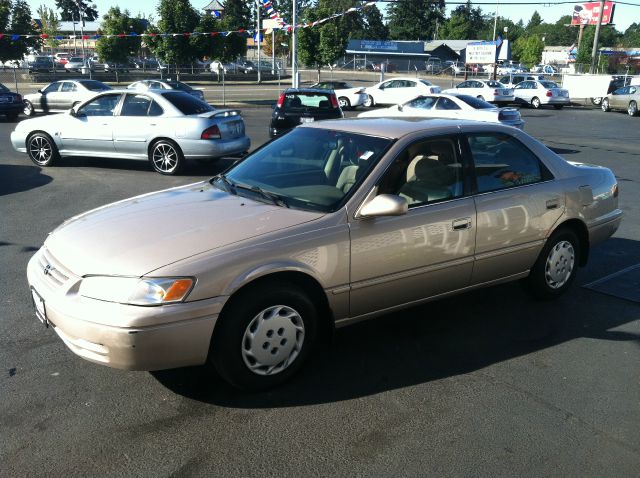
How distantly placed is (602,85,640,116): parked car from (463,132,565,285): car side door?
2821 centimetres

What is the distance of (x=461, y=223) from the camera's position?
14.4ft

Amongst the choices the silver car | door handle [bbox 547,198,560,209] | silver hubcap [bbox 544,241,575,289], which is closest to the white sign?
the silver car

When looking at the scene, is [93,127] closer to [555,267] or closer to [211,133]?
[211,133]

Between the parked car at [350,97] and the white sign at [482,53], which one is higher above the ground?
the white sign at [482,53]

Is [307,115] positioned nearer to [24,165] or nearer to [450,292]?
[24,165]

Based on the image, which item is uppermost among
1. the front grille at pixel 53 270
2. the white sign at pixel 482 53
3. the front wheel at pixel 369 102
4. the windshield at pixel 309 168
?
the white sign at pixel 482 53

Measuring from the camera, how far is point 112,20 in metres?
40.2

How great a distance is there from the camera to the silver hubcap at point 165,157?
11133mm

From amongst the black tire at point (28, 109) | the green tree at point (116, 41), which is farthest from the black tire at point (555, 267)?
the green tree at point (116, 41)

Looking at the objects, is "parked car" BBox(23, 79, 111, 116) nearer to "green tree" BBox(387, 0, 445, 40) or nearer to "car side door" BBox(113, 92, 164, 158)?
"car side door" BBox(113, 92, 164, 158)

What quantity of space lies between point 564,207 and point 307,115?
9.82m

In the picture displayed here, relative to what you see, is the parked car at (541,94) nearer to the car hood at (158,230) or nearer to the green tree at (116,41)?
the green tree at (116,41)

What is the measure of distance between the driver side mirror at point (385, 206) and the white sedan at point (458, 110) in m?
12.8

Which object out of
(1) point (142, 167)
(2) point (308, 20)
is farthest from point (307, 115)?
(2) point (308, 20)
